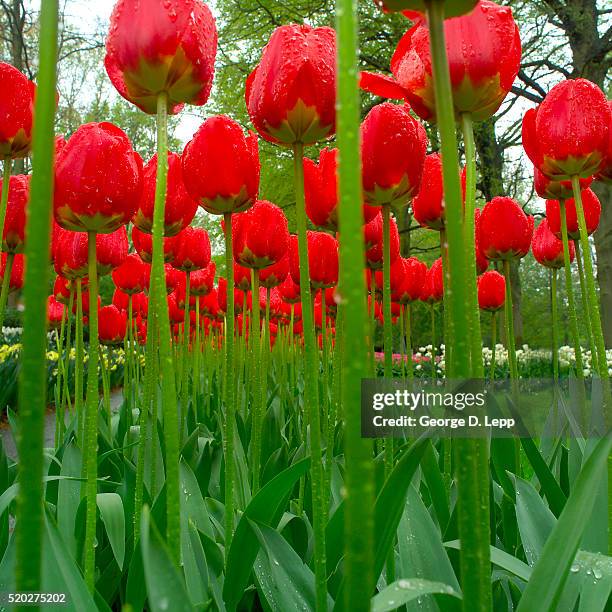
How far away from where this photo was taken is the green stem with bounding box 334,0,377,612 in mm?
345

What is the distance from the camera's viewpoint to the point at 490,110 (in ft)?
2.81

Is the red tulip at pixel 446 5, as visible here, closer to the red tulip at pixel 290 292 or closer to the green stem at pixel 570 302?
the green stem at pixel 570 302

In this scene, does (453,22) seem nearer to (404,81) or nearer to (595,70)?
(404,81)

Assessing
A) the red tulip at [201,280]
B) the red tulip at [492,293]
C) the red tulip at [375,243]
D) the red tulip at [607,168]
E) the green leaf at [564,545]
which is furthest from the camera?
the red tulip at [201,280]

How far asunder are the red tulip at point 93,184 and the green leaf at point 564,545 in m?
0.83

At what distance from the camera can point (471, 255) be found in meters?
0.69

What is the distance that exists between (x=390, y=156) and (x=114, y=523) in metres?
0.87

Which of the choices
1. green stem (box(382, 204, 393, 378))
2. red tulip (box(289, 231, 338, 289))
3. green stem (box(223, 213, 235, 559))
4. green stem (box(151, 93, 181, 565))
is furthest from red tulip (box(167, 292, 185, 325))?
green stem (box(151, 93, 181, 565))

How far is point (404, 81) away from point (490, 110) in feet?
0.43

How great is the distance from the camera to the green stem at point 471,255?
2.05 ft

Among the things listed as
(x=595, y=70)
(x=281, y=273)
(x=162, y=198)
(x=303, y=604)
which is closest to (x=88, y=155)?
(x=162, y=198)

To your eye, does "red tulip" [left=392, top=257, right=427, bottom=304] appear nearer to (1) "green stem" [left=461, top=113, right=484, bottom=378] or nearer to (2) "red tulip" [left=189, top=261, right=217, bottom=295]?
(2) "red tulip" [left=189, top=261, right=217, bottom=295]

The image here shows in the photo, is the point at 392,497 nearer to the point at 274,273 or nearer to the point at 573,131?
the point at 573,131

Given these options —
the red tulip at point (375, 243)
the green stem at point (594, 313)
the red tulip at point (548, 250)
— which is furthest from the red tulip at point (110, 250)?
the red tulip at point (548, 250)
